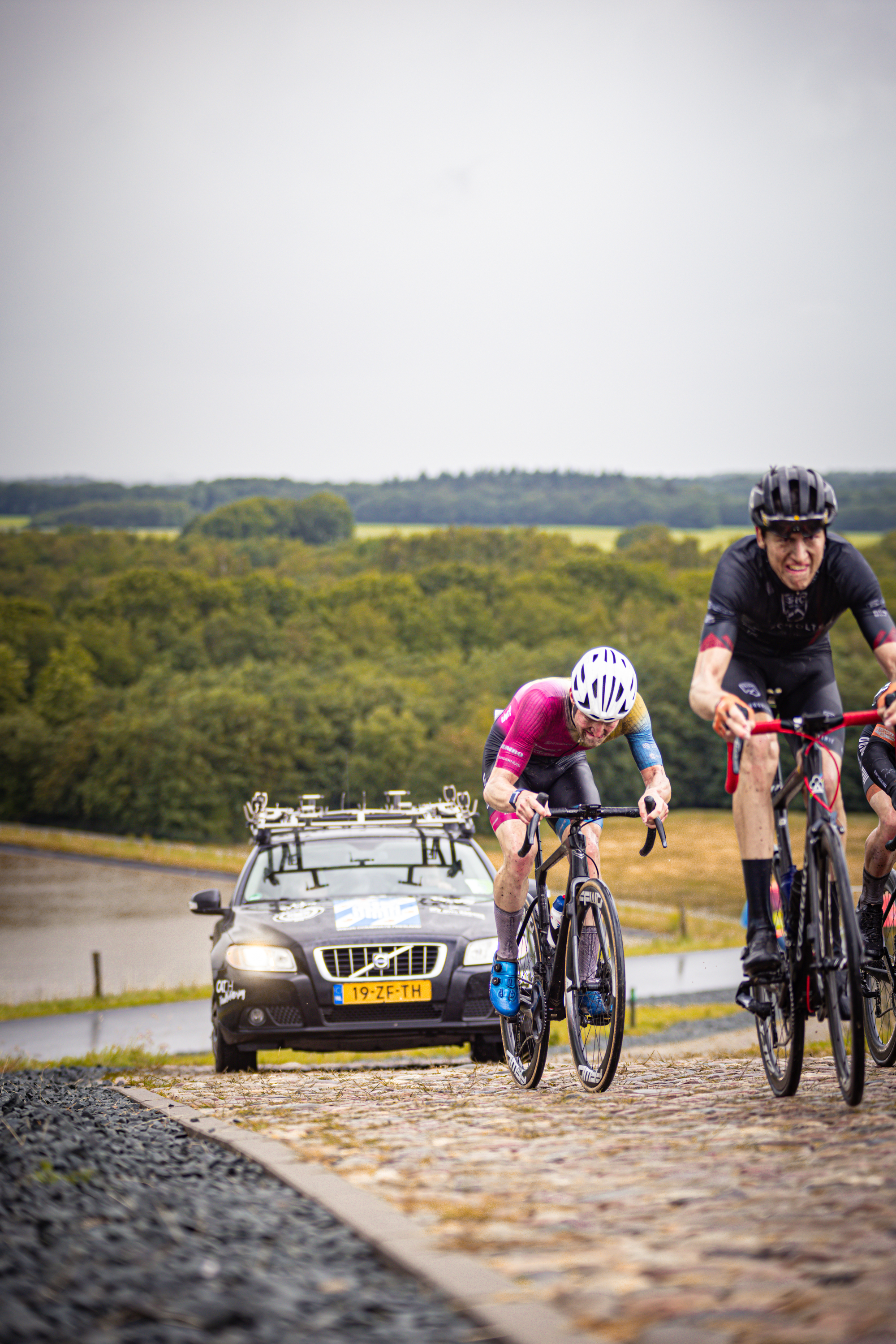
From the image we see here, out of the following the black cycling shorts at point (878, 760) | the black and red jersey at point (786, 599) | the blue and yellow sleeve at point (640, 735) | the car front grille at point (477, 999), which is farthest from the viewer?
the car front grille at point (477, 999)

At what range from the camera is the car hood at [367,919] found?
31.7ft

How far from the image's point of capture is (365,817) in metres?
11.6

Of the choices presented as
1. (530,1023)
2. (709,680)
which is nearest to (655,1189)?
(709,680)

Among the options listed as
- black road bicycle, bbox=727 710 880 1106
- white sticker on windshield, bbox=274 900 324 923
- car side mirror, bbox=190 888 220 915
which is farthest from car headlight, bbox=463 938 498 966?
black road bicycle, bbox=727 710 880 1106

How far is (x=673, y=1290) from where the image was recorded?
11.0ft

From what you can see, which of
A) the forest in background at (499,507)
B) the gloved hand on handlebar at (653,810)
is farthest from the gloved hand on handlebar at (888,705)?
the forest in background at (499,507)

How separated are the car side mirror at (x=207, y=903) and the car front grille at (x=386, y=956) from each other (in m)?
1.17

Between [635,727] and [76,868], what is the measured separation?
73.7 metres

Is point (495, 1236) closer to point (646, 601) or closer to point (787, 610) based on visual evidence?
point (787, 610)

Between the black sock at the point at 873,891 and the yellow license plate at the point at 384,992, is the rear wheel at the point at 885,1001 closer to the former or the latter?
the black sock at the point at 873,891

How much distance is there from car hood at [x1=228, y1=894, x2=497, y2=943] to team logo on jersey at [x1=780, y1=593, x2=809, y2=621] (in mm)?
4709

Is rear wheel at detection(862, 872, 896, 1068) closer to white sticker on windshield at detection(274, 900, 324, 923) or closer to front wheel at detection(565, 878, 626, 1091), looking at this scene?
front wheel at detection(565, 878, 626, 1091)

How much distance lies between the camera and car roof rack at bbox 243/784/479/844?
11.3 m

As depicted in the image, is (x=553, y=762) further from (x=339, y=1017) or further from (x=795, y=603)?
(x=339, y=1017)
